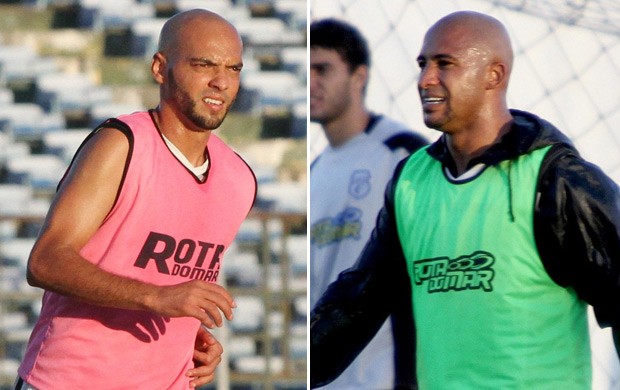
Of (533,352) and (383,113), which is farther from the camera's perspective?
(383,113)

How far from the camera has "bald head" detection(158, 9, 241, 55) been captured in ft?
11.5

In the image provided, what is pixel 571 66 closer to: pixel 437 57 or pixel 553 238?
pixel 437 57

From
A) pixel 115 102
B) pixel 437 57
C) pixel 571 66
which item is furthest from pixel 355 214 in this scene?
pixel 115 102

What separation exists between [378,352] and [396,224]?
4.12 ft

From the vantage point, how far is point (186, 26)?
351 cm

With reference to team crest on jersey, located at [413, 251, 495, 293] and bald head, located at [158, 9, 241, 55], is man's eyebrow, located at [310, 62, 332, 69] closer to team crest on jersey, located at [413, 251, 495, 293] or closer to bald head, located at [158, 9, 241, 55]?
bald head, located at [158, 9, 241, 55]

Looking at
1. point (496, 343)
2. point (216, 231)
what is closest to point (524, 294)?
point (496, 343)

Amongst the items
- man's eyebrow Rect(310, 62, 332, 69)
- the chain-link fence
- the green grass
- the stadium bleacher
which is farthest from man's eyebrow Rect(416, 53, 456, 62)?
the green grass

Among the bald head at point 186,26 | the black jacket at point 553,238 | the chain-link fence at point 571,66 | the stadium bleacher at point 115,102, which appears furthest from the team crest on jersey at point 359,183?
the stadium bleacher at point 115,102

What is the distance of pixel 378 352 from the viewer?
15.8ft

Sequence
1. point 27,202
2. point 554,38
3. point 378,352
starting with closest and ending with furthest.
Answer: point 554,38, point 378,352, point 27,202

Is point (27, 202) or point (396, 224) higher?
point (27, 202)

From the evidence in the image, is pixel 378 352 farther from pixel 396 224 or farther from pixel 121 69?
pixel 121 69

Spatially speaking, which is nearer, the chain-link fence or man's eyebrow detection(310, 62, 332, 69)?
the chain-link fence
